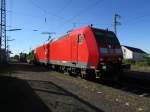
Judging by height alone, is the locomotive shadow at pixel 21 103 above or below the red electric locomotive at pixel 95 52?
below

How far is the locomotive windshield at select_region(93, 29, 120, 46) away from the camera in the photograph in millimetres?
17484

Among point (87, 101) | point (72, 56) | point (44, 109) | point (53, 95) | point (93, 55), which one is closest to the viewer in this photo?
point (44, 109)

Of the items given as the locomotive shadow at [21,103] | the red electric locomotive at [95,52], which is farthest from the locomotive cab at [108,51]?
the locomotive shadow at [21,103]

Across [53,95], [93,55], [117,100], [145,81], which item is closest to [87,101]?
[117,100]

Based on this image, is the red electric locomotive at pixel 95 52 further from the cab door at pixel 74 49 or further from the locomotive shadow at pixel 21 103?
the locomotive shadow at pixel 21 103

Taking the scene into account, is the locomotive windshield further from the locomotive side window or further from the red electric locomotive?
the locomotive side window

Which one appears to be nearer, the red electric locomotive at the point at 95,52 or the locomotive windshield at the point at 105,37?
the red electric locomotive at the point at 95,52

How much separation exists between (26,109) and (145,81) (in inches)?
452

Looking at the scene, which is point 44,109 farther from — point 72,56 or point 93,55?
point 72,56

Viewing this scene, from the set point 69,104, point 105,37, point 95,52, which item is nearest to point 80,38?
Result: point 105,37

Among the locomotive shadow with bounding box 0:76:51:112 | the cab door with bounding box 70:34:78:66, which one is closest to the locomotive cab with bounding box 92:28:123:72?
the cab door with bounding box 70:34:78:66

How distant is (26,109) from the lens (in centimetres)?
924

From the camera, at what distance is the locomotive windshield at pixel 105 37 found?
17484 mm

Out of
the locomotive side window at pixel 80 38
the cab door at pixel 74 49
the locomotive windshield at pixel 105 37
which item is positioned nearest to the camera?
the locomotive windshield at pixel 105 37
